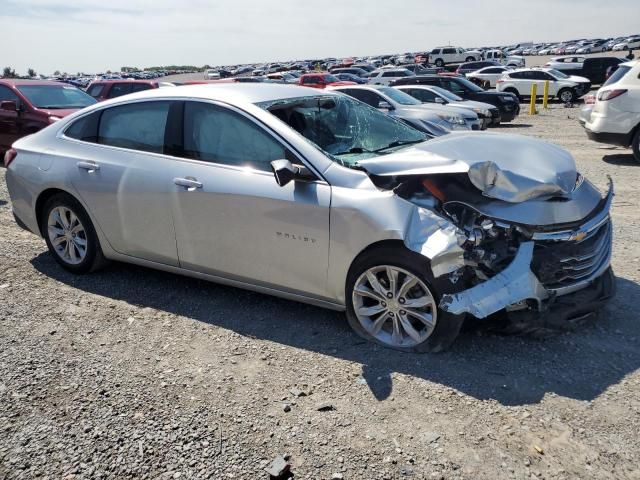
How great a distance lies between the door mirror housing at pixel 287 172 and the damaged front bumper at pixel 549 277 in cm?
115

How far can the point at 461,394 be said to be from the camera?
3078mm

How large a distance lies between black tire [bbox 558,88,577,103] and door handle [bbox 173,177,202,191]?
23.6 meters

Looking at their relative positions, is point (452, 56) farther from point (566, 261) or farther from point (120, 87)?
point (566, 261)

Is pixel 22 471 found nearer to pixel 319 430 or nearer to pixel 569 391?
pixel 319 430

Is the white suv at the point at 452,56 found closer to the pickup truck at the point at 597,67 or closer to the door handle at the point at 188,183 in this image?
the pickup truck at the point at 597,67

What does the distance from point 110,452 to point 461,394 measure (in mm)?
1834

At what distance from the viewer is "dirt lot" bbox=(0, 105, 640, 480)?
2611 mm

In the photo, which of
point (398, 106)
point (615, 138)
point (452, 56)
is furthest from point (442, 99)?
point (452, 56)

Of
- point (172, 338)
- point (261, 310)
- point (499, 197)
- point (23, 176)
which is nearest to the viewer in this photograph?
point (499, 197)

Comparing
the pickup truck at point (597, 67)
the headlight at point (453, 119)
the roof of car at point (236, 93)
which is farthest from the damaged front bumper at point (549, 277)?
the pickup truck at point (597, 67)

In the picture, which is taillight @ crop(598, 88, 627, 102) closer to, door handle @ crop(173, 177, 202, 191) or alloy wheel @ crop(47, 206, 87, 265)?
door handle @ crop(173, 177, 202, 191)

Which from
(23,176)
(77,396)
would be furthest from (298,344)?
(23,176)

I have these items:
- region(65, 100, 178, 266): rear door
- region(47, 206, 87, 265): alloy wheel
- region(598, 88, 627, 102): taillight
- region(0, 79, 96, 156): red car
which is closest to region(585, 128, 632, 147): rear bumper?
region(598, 88, 627, 102): taillight

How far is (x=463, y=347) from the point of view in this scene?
11.6 feet
